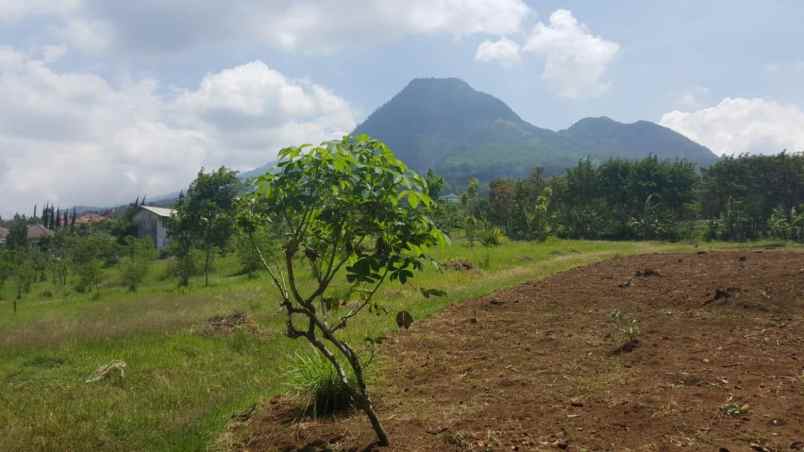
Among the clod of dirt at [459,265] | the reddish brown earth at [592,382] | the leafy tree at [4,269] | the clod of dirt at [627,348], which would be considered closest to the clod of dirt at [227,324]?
the reddish brown earth at [592,382]

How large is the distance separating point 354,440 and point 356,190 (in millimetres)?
1939

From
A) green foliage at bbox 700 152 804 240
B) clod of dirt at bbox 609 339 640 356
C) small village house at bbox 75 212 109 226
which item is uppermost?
green foliage at bbox 700 152 804 240

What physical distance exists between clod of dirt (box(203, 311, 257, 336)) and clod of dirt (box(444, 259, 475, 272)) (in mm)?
8501

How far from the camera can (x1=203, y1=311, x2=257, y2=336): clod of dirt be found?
932 cm

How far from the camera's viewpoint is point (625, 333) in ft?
20.9

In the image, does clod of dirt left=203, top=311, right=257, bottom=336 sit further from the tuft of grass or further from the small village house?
the small village house

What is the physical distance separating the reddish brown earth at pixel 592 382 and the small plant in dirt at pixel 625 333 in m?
0.08

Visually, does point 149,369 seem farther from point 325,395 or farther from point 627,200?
point 627,200

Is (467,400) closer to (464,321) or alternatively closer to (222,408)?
(222,408)

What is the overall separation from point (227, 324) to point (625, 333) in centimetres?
694

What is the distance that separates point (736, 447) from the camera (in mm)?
3258

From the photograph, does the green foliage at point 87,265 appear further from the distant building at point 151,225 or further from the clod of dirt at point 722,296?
the clod of dirt at point 722,296

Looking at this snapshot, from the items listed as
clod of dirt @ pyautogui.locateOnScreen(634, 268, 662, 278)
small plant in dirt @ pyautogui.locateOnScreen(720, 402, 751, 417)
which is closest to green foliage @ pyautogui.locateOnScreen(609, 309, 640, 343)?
small plant in dirt @ pyautogui.locateOnScreen(720, 402, 751, 417)

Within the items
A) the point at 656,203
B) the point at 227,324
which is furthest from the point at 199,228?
the point at 656,203
